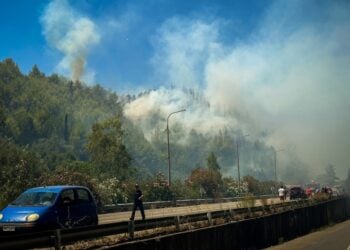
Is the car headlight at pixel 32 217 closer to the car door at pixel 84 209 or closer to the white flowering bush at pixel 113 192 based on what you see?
the car door at pixel 84 209

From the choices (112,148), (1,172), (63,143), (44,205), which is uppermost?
(63,143)

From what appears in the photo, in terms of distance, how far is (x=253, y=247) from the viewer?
18.0m

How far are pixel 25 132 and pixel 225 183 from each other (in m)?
112

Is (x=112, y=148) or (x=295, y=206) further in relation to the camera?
(x=112, y=148)

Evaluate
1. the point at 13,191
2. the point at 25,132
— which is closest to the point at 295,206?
the point at 13,191

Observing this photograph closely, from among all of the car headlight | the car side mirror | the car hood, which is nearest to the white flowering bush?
the car side mirror

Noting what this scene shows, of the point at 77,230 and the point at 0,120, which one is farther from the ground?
the point at 0,120

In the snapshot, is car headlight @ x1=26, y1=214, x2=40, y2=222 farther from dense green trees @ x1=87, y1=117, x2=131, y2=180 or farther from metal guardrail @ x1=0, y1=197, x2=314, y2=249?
dense green trees @ x1=87, y1=117, x2=131, y2=180

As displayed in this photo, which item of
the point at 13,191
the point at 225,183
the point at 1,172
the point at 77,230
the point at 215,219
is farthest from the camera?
the point at 225,183

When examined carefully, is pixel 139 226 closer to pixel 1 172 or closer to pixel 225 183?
pixel 1 172

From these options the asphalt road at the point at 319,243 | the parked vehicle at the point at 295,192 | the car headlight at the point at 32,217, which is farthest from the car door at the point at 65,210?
the parked vehicle at the point at 295,192

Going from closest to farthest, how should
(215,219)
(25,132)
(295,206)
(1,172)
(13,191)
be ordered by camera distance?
1. (215,219)
2. (295,206)
3. (13,191)
4. (1,172)
5. (25,132)

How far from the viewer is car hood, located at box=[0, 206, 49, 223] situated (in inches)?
564

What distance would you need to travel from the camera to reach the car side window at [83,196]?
1630 centimetres
